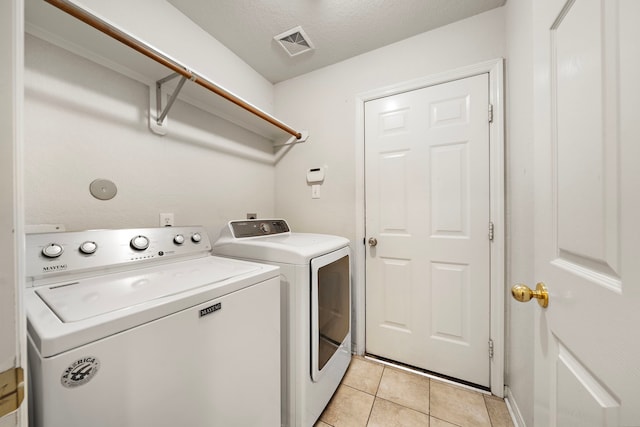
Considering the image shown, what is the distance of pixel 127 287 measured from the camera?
755 mm

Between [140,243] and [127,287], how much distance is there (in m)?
0.33

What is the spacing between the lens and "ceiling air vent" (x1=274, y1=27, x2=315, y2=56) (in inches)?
62.8

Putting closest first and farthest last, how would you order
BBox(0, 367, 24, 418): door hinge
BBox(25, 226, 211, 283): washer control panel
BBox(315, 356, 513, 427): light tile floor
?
1. BBox(0, 367, 24, 418): door hinge
2. BBox(25, 226, 211, 283): washer control panel
3. BBox(315, 356, 513, 427): light tile floor

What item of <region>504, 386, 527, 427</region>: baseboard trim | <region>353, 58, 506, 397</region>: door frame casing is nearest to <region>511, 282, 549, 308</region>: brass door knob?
<region>353, 58, 506, 397</region>: door frame casing

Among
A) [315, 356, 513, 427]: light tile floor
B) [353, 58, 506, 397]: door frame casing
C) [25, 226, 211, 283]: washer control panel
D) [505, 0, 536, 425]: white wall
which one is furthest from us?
[353, 58, 506, 397]: door frame casing

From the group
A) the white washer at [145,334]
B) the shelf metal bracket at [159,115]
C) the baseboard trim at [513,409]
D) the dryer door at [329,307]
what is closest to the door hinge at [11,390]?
the white washer at [145,334]

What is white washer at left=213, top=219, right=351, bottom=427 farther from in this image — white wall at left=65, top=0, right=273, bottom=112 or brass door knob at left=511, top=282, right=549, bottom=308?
white wall at left=65, top=0, right=273, bottom=112

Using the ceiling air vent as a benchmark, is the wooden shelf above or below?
below

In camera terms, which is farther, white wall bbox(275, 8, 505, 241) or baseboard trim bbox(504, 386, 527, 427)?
white wall bbox(275, 8, 505, 241)

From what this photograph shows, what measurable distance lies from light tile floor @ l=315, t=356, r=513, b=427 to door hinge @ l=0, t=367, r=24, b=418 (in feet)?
4.30

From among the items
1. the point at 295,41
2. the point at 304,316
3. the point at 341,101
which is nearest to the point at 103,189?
the point at 304,316

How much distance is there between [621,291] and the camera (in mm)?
388

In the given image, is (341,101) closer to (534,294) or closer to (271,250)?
(271,250)

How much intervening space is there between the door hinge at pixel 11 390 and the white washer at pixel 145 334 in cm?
13
